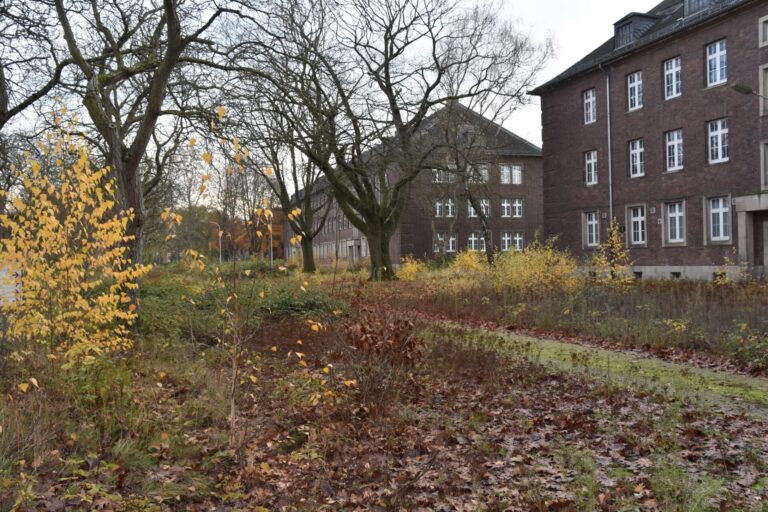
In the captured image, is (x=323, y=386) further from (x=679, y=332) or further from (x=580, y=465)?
(x=679, y=332)

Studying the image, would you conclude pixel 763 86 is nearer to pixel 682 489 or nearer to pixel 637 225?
pixel 637 225

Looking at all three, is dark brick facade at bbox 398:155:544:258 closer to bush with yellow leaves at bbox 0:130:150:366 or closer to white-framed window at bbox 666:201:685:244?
white-framed window at bbox 666:201:685:244

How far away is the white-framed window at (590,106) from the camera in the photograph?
32250 millimetres

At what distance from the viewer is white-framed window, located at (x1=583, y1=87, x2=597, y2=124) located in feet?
106

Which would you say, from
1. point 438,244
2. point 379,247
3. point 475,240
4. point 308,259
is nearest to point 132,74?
point 379,247

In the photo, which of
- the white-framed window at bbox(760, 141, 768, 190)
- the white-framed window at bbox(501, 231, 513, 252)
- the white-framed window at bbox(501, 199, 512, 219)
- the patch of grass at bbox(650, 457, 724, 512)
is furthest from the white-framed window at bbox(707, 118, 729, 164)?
the white-framed window at bbox(501, 231, 513, 252)

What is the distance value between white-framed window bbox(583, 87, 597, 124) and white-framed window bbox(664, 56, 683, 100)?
4282mm

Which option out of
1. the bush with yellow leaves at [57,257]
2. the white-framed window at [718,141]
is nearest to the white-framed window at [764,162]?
the white-framed window at [718,141]

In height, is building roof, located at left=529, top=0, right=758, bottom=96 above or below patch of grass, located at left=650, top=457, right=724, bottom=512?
above

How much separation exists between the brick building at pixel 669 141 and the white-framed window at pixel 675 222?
1.8 inches

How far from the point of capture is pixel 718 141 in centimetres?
2595

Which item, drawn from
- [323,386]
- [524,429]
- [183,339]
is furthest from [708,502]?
[183,339]

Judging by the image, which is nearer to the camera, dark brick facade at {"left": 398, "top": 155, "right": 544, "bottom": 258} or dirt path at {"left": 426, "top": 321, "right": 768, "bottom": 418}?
dirt path at {"left": 426, "top": 321, "right": 768, "bottom": 418}

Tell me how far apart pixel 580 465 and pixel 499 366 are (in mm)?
4287
